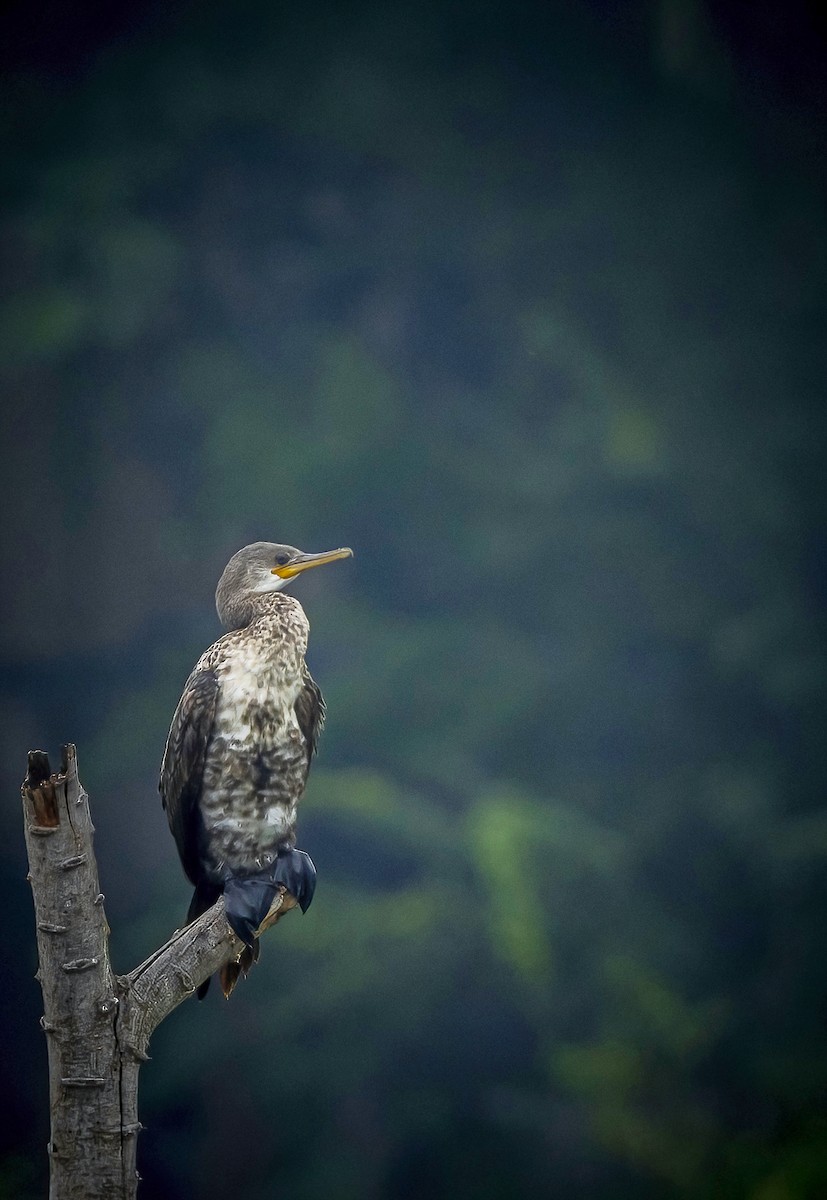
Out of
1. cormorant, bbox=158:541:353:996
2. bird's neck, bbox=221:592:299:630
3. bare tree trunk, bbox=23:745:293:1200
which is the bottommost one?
bare tree trunk, bbox=23:745:293:1200

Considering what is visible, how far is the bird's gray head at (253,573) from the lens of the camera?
2084 millimetres

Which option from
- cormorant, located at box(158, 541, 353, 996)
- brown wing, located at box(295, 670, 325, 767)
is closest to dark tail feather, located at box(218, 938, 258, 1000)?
cormorant, located at box(158, 541, 353, 996)

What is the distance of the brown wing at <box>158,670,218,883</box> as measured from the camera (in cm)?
195

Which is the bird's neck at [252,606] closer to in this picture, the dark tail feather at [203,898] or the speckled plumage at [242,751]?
the speckled plumage at [242,751]

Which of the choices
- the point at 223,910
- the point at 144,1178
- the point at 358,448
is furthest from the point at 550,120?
the point at 144,1178

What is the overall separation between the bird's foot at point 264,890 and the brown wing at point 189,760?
0.43ft

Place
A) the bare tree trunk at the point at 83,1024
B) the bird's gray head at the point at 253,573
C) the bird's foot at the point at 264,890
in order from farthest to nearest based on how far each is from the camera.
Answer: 1. the bird's gray head at the point at 253,573
2. the bird's foot at the point at 264,890
3. the bare tree trunk at the point at 83,1024

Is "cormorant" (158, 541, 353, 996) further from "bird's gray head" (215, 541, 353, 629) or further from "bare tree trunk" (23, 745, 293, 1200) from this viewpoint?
"bare tree trunk" (23, 745, 293, 1200)

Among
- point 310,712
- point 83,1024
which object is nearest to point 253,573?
point 310,712

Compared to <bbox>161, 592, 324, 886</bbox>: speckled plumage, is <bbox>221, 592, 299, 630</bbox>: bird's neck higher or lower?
higher

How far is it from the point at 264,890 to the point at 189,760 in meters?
0.27

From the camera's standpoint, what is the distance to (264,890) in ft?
6.10

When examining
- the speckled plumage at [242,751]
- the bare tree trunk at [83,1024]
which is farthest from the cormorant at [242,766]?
the bare tree trunk at [83,1024]

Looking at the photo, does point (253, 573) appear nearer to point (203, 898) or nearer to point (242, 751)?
point (242, 751)
